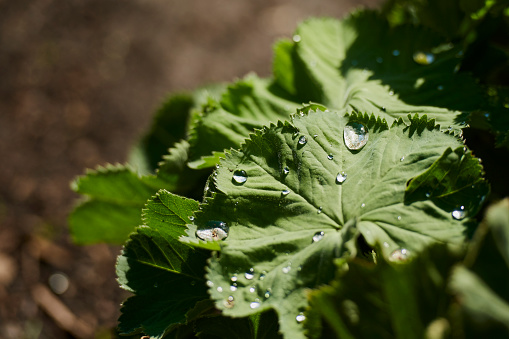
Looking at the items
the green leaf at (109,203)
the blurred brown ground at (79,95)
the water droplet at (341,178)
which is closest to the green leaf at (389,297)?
the water droplet at (341,178)

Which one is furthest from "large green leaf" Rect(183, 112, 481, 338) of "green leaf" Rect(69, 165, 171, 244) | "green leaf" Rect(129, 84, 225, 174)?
"green leaf" Rect(129, 84, 225, 174)

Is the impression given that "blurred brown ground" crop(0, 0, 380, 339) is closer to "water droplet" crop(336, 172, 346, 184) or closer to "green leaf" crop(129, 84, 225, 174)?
"green leaf" crop(129, 84, 225, 174)

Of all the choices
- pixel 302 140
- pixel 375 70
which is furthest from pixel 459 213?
pixel 375 70

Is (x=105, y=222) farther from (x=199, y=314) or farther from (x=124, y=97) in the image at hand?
(x=124, y=97)

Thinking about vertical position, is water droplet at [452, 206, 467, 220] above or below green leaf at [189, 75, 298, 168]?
above

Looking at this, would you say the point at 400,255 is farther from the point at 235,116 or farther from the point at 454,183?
the point at 235,116

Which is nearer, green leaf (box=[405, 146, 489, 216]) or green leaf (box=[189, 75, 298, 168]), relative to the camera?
green leaf (box=[405, 146, 489, 216])

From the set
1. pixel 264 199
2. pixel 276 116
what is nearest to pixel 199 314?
pixel 264 199
